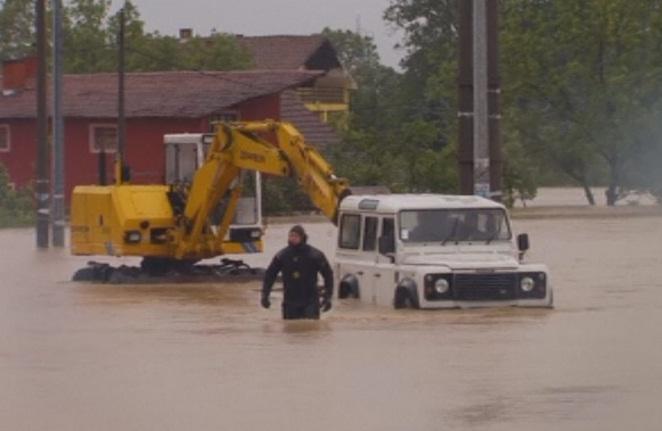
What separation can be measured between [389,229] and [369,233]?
24.3 inches

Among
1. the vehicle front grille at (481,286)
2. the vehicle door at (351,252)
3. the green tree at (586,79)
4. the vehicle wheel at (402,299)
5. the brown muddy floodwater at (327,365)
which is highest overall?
the green tree at (586,79)

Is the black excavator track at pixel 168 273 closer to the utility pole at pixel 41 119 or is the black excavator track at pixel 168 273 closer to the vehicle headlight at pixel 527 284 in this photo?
the vehicle headlight at pixel 527 284

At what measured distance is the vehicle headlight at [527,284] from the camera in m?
25.0

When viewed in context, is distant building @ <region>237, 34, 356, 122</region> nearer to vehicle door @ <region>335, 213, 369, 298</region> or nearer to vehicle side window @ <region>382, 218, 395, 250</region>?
vehicle door @ <region>335, 213, 369, 298</region>

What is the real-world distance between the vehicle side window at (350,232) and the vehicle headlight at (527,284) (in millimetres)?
2695

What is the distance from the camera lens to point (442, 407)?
1600 cm

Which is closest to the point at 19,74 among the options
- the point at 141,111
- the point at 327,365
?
the point at 141,111

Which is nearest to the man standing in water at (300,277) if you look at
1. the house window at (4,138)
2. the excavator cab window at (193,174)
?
the excavator cab window at (193,174)

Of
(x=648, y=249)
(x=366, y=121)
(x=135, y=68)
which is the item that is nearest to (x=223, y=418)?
(x=648, y=249)

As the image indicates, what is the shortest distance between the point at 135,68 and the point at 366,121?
13.3 m

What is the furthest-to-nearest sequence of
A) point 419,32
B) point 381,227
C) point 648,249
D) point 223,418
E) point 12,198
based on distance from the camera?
point 419,32 < point 12,198 < point 648,249 < point 381,227 < point 223,418

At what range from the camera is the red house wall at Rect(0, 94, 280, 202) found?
68.2 m

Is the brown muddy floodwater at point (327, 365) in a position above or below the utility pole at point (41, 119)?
below

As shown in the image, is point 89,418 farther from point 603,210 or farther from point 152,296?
point 603,210
